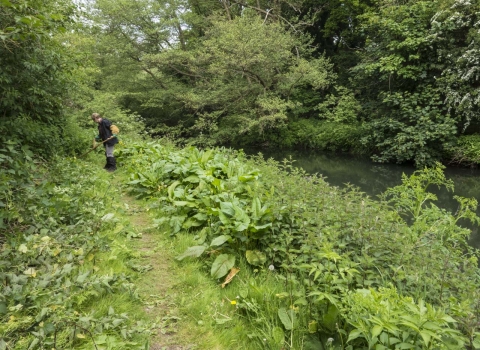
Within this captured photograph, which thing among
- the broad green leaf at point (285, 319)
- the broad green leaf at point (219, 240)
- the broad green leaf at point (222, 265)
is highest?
the broad green leaf at point (219, 240)

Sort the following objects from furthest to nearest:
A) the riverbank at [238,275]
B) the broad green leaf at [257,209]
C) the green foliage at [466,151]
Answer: the green foliage at [466,151], the broad green leaf at [257,209], the riverbank at [238,275]

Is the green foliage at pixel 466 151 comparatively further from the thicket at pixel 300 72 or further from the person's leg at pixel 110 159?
the person's leg at pixel 110 159

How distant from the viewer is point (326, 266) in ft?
7.58

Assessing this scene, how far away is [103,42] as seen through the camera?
17.5 meters

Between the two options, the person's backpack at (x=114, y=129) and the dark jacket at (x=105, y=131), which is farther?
the dark jacket at (x=105, y=131)

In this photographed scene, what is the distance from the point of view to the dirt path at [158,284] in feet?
7.60

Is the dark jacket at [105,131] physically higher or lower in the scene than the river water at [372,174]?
higher

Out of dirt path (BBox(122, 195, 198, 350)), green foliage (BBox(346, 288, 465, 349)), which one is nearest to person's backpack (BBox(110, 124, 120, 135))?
dirt path (BBox(122, 195, 198, 350))

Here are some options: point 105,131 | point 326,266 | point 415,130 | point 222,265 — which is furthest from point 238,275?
point 415,130

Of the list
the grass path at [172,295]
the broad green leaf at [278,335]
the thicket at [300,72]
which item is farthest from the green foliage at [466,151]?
the broad green leaf at [278,335]

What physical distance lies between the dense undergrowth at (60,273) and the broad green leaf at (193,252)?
0.53m

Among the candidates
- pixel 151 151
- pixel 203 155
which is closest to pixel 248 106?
pixel 151 151

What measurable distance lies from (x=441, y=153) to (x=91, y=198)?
45.7 ft

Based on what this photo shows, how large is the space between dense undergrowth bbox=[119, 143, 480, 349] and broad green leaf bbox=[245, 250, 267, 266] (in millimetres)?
11
